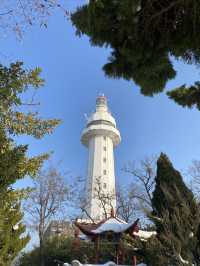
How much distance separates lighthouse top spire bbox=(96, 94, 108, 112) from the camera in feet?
166

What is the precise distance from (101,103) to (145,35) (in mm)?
47912

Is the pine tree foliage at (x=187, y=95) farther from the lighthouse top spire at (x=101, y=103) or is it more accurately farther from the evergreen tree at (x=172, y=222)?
the lighthouse top spire at (x=101, y=103)

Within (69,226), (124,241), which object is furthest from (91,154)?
(124,241)

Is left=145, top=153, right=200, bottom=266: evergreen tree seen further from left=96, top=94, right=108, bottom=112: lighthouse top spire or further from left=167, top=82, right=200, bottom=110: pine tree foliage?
left=96, top=94, right=108, bottom=112: lighthouse top spire

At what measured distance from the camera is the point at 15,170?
292 inches

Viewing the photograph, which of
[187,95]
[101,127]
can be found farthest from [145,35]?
[101,127]

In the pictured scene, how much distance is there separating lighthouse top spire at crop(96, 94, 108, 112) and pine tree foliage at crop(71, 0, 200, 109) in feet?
153

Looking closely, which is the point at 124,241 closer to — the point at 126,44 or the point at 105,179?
the point at 126,44

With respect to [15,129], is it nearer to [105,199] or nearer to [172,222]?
[172,222]

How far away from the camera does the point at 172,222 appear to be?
11586mm

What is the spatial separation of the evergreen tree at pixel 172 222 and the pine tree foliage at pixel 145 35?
620cm

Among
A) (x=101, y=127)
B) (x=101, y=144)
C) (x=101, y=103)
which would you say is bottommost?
(x=101, y=144)

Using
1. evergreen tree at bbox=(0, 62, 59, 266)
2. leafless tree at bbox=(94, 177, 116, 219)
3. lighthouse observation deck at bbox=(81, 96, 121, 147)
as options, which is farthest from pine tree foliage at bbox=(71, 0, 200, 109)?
lighthouse observation deck at bbox=(81, 96, 121, 147)

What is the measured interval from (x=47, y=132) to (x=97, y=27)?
5.10 m
